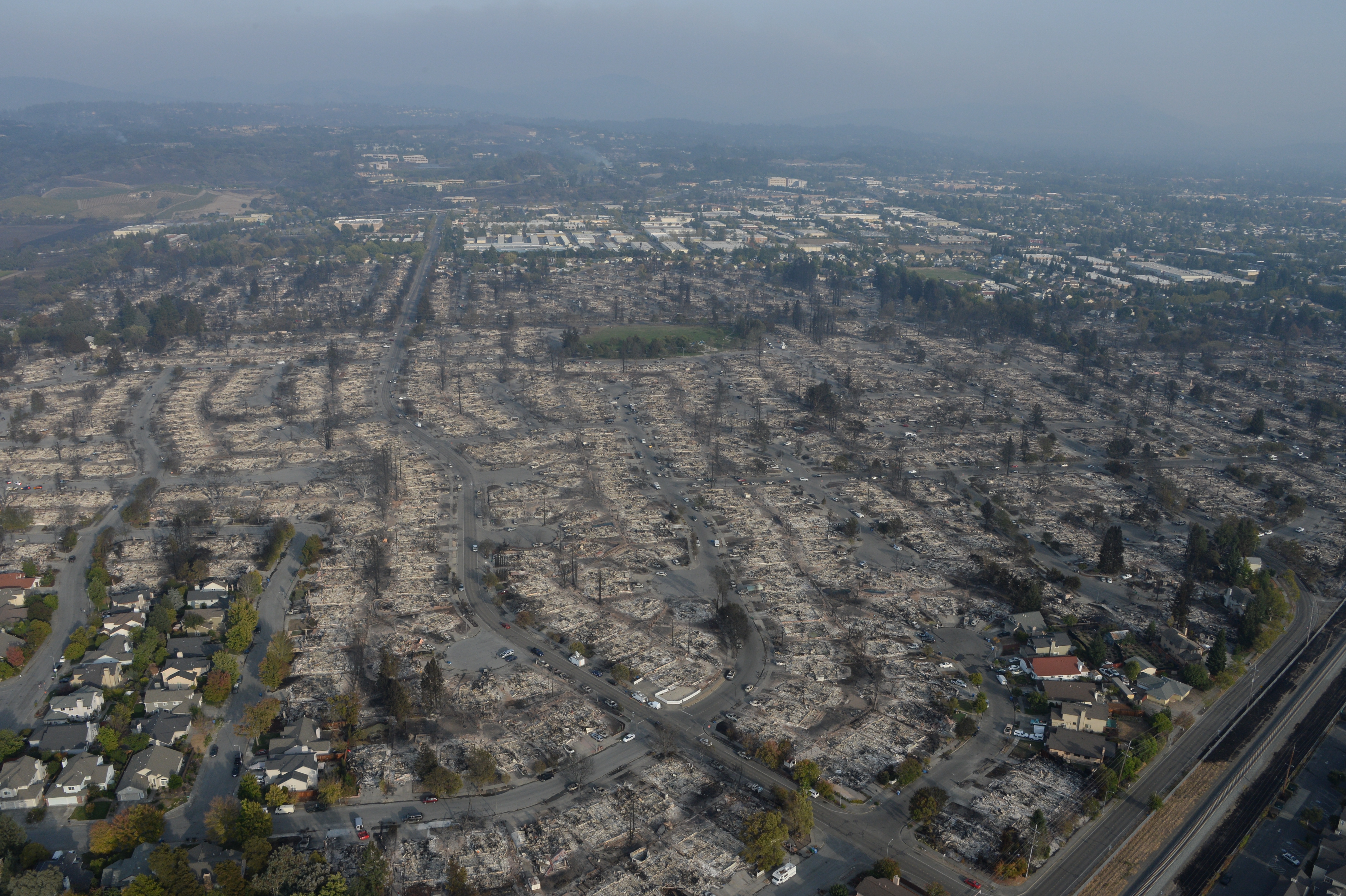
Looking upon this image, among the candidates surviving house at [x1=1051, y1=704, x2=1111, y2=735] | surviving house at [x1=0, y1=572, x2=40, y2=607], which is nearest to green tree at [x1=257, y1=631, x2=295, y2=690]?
surviving house at [x1=0, y1=572, x2=40, y2=607]

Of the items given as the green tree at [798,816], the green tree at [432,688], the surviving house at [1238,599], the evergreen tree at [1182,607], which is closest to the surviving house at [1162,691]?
the evergreen tree at [1182,607]

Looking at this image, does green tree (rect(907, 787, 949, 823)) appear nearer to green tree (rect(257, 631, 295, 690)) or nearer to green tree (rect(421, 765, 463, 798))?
green tree (rect(421, 765, 463, 798))

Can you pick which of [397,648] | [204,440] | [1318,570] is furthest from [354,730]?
[1318,570]

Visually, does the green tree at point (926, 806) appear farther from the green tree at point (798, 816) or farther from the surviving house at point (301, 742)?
the surviving house at point (301, 742)

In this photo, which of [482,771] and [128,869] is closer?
[128,869]

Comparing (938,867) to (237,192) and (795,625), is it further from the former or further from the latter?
(237,192)

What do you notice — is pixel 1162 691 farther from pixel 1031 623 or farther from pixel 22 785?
pixel 22 785

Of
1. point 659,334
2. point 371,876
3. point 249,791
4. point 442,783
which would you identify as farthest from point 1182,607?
point 659,334
